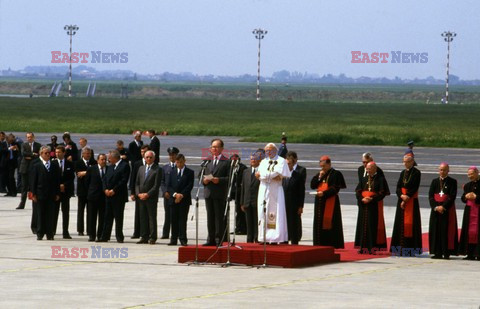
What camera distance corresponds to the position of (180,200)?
2206cm

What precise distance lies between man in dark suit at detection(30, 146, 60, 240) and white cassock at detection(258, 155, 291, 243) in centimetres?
543

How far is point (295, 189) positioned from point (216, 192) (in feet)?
5.79

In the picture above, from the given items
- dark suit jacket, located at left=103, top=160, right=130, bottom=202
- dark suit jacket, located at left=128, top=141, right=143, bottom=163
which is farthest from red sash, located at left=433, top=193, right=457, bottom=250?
dark suit jacket, located at left=128, top=141, right=143, bottom=163

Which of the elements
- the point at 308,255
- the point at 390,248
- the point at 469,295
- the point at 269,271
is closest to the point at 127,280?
the point at 269,271

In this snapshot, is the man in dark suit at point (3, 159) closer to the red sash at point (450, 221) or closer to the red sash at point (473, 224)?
the red sash at point (450, 221)

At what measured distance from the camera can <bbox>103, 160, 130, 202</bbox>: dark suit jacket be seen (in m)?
22.7

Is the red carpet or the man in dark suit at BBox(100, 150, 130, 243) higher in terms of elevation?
the man in dark suit at BBox(100, 150, 130, 243)

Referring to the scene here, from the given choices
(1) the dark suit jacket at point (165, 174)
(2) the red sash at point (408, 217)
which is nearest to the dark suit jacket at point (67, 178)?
(1) the dark suit jacket at point (165, 174)

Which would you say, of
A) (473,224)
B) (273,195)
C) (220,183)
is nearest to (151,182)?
(220,183)

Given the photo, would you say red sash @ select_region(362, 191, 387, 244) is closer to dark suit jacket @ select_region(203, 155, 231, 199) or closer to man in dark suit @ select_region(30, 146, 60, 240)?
dark suit jacket @ select_region(203, 155, 231, 199)

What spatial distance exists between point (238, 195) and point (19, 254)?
5.38m

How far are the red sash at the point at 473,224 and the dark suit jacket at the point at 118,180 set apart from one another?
7.23 metres

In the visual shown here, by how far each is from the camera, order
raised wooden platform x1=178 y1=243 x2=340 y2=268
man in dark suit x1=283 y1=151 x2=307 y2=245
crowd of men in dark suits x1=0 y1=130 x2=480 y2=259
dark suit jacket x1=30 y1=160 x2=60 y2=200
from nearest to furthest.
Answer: raised wooden platform x1=178 y1=243 x2=340 y2=268
crowd of men in dark suits x1=0 y1=130 x2=480 y2=259
man in dark suit x1=283 y1=151 x2=307 y2=245
dark suit jacket x1=30 y1=160 x2=60 y2=200

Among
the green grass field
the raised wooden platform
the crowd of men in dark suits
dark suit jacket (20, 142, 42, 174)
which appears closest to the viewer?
the raised wooden platform
